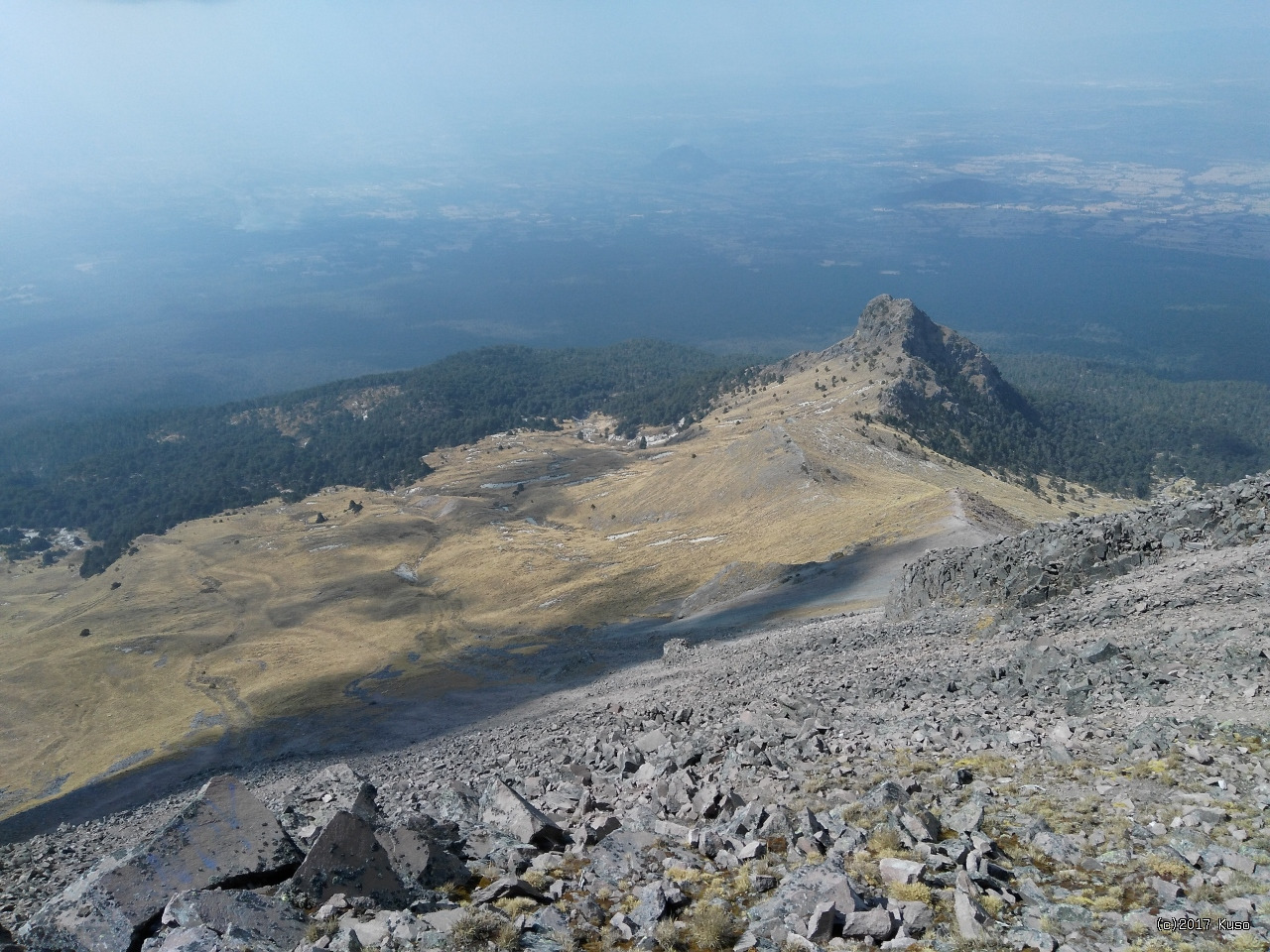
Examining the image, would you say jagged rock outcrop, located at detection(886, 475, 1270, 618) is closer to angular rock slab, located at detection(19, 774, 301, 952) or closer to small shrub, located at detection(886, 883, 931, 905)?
small shrub, located at detection(886, 883, 931, 905)

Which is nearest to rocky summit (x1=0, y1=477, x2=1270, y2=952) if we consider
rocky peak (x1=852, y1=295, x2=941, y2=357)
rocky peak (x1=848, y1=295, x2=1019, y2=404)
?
rocky peak (x1=852, y1=295, x2=941, y2=357)

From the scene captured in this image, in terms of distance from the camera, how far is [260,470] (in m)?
180

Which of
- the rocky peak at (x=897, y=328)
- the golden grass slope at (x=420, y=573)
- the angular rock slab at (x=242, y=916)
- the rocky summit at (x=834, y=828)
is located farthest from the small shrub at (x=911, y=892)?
the rocky peak at (x=897, y=328)

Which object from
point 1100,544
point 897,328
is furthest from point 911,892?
point 897,328

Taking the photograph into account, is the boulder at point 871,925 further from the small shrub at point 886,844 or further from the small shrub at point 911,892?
the small shrub at point 886,844

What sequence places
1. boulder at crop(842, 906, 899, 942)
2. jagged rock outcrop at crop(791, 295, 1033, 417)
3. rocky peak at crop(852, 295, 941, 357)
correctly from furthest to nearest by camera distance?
rocky peak at crop(852, 295, 941, 357) < jagged rock outcrop at crop(791, 295, 1033, 417) < boulder at crop(842, 906, 899, 942)

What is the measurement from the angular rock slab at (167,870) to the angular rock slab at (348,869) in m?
1.46

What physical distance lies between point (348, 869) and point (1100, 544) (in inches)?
1078

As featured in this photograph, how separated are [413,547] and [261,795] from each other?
82.7 meters

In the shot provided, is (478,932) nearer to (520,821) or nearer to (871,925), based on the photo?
(520,821)

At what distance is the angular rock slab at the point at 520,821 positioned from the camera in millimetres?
15523

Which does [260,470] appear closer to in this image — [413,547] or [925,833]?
[413,547]

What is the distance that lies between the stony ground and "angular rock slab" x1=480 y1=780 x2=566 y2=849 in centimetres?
6

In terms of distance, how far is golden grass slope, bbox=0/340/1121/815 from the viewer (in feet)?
211
